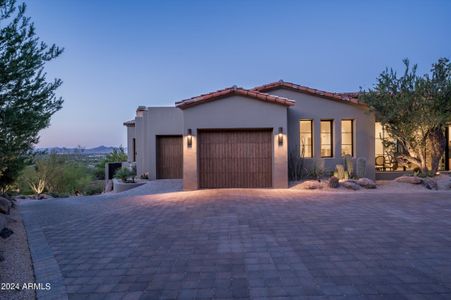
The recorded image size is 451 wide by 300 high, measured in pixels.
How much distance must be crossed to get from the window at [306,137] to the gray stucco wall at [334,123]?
282 mm

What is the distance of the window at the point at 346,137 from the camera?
12.7 meters

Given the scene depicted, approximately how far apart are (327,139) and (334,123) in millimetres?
866

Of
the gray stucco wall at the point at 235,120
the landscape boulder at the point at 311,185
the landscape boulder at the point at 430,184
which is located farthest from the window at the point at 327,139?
the landscape boulder at the point at 430,184

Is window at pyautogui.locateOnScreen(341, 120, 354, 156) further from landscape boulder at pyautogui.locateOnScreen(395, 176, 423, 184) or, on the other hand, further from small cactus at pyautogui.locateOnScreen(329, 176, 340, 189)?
small cactus at pyautogui.locateOnScreen(329, 176, 340, 189)

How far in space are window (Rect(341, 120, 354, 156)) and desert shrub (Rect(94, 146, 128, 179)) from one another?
747 inches

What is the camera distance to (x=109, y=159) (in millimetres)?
24172

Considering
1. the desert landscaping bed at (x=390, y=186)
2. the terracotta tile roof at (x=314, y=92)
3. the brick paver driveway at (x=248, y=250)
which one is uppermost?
the terracotta tile roof at (x=314, y=92)

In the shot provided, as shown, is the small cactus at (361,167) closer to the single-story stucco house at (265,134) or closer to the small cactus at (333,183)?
the single-story stucco house at (265,134)

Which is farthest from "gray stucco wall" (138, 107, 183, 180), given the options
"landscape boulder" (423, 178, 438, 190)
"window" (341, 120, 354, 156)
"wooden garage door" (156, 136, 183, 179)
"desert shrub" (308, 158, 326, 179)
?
"landscape boulder" (423, 178, 438, 190)

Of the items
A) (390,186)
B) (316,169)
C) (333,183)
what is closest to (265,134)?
(316,169)

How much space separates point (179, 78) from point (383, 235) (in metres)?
31.0

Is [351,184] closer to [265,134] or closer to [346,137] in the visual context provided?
[346,137]

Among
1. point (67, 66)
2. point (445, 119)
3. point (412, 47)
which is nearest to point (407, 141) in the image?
point (445, 119)

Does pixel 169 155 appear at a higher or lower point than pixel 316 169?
higher
